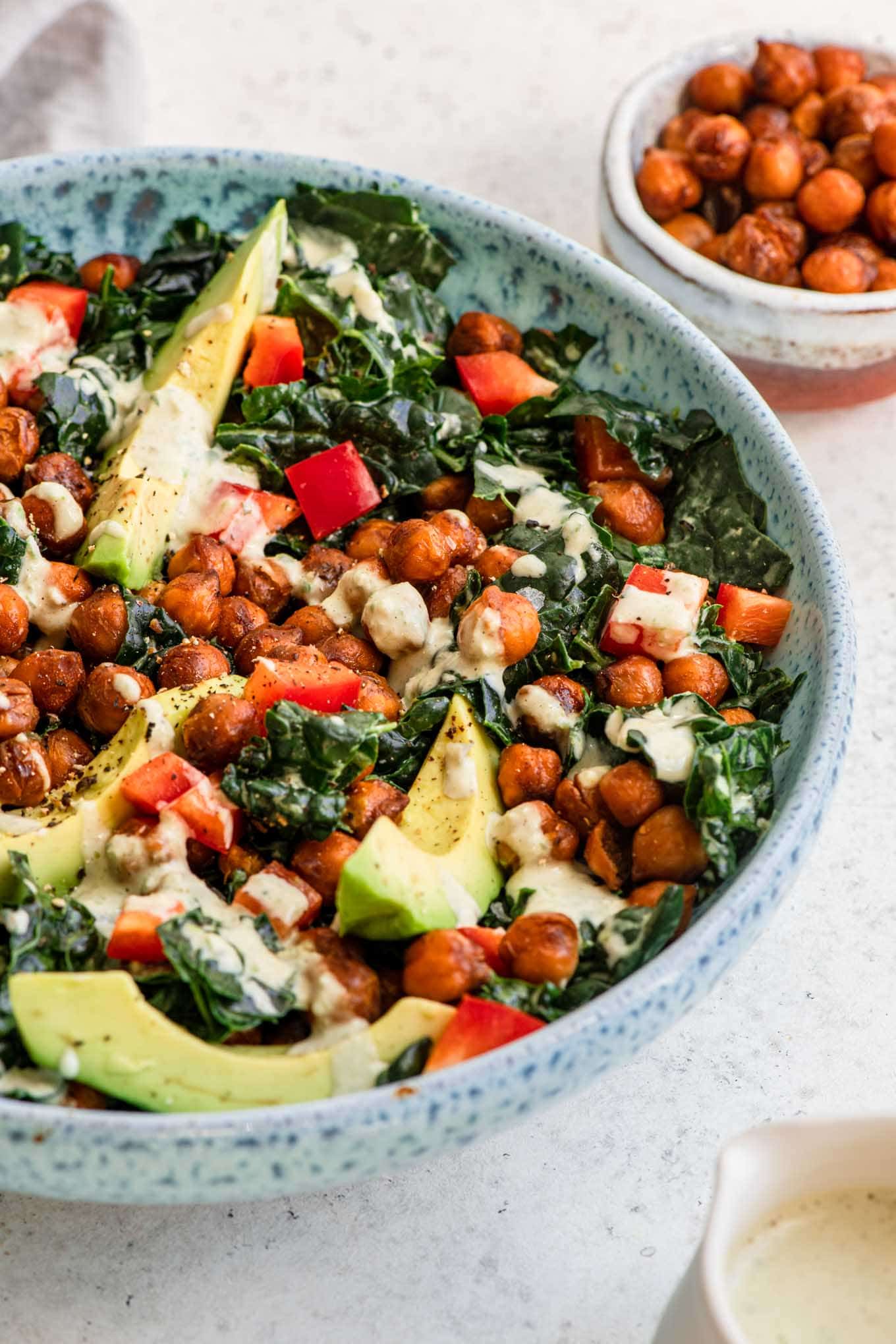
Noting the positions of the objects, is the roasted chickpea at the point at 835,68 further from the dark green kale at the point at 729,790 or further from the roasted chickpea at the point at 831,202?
the dark green kale at the point at 729,790

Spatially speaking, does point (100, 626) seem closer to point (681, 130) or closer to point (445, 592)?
point (445, 592)

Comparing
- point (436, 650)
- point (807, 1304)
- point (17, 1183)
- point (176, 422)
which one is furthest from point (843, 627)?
point (17, 1183)

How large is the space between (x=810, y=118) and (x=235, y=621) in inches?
94.6

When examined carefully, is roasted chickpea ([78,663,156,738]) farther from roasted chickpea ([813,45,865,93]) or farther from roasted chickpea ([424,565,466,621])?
roasted chickpea ([813,45,865,93])

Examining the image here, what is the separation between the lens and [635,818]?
8.50 ft

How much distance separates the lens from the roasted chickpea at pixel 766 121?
421 centimetres

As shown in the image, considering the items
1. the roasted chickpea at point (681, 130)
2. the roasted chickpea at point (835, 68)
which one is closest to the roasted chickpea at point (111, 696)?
the roasted chickpea at point (681, 130)

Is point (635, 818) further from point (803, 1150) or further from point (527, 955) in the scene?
point (803, 1150)

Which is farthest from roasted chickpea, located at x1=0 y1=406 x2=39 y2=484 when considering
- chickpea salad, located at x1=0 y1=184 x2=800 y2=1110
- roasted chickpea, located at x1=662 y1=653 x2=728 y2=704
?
roasted chickpea, located at x1=662 y1=653 x2=728 y2=704

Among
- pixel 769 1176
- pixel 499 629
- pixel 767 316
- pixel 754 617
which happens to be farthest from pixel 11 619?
pixel 767 316

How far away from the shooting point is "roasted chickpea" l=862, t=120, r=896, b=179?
13.0 ft

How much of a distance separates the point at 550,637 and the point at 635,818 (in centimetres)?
47

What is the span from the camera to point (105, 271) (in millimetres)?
3561

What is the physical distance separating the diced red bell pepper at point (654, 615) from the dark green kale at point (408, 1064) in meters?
0.97
